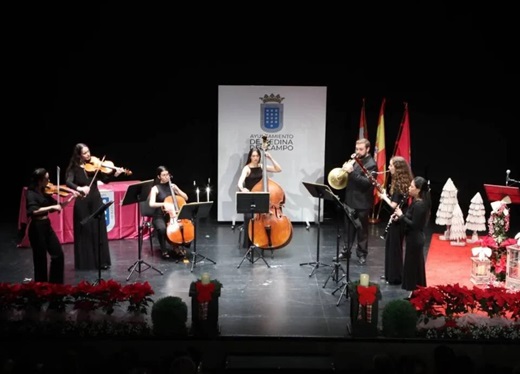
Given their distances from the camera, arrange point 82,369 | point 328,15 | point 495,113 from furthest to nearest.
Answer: point 495,113, point 328,15, point 82,369

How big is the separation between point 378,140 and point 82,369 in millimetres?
8622

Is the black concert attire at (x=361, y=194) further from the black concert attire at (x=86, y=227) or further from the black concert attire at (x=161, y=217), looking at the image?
the black concert attire at (x=86, y=227)

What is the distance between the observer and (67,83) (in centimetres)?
1350

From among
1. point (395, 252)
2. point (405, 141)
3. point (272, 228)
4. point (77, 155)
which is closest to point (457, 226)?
point (405, 141)

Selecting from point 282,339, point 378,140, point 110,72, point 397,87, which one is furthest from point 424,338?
point 110,72

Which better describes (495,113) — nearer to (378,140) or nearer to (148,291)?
(378,140)

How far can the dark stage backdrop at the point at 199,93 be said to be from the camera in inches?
519

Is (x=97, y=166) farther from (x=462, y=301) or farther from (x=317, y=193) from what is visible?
(x=462, y=301)

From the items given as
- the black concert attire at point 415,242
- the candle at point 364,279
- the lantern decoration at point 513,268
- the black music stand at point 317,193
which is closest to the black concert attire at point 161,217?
the black music stand at point 317,193

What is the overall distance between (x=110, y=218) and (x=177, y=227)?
72.5 inches

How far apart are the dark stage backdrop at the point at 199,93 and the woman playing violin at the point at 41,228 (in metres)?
4.96

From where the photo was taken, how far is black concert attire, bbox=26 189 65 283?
8328mm

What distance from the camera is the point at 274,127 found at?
12703 millimetres

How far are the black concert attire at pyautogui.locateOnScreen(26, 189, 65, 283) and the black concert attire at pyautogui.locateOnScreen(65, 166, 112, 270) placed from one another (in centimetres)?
93
